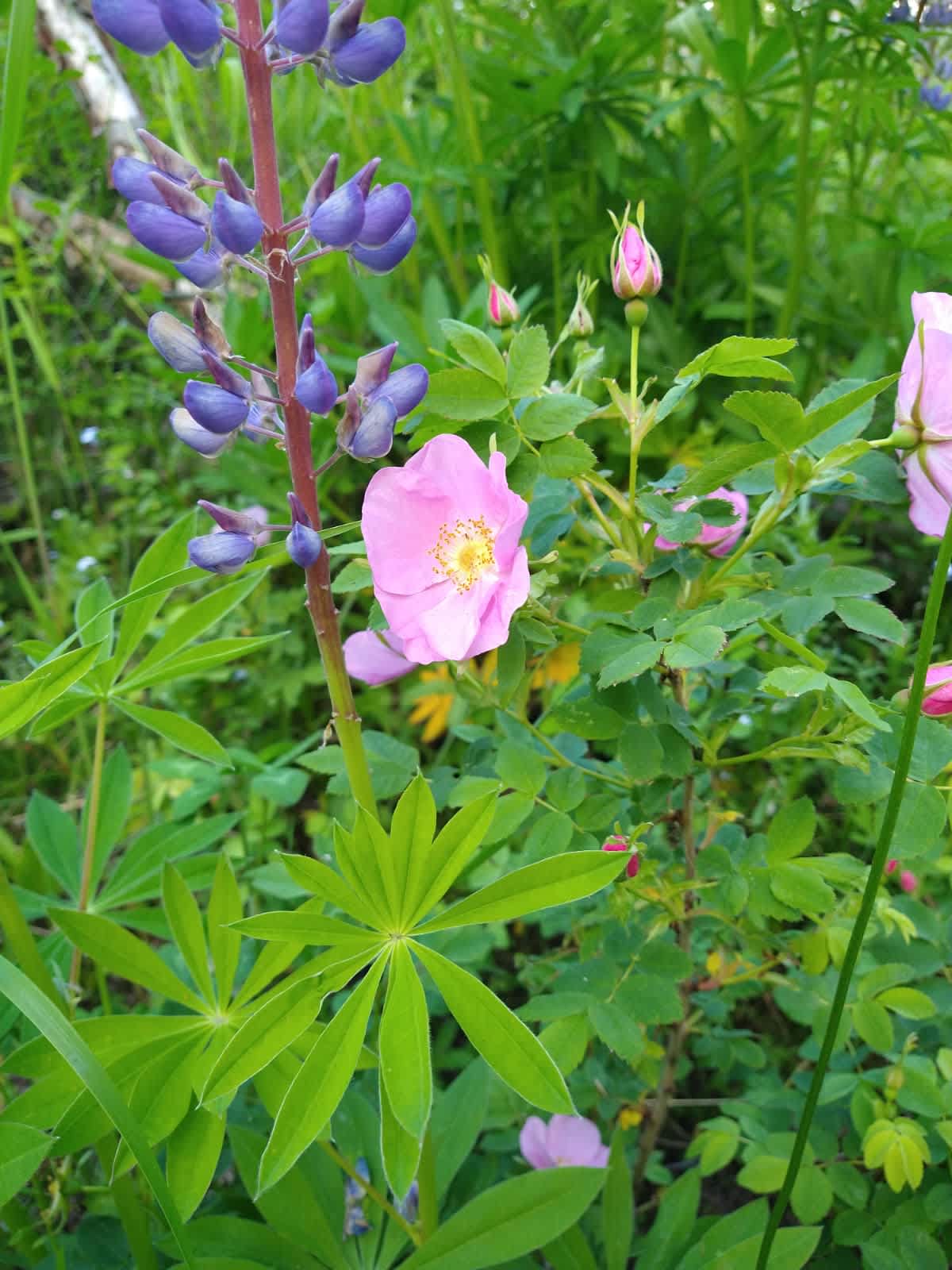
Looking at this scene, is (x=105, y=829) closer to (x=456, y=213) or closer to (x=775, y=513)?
(x=775, y=513)

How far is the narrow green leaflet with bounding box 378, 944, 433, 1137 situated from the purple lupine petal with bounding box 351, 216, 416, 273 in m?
0.53

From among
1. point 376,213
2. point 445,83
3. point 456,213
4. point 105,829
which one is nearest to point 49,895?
point 105,829

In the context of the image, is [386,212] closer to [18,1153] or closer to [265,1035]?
[265,1035]

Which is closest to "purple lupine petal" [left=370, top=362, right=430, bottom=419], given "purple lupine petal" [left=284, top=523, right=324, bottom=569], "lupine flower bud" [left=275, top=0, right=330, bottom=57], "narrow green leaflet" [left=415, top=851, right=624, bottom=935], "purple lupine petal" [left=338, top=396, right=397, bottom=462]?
"purple lupine petal" [left=338, top=396, right=397, bottom=462]

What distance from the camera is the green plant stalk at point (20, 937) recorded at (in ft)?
2.68

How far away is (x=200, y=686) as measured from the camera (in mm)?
2158

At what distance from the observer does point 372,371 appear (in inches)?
30.0

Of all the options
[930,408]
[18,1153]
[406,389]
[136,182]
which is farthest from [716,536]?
[18,1153]

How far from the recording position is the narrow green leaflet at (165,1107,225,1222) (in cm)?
76

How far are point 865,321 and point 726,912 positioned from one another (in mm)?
1545

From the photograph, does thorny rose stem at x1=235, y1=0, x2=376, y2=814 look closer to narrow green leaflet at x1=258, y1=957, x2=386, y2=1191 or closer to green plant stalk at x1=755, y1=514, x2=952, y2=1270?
narrow green leaflet at x1=258, y1=957, x2=386, y2=1191

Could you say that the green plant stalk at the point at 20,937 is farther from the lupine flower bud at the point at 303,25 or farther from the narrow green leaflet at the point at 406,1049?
the lupine flower bud at the point at 303,25

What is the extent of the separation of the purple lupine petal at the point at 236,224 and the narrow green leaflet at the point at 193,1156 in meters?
0.64

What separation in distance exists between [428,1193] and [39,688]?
54 cm
